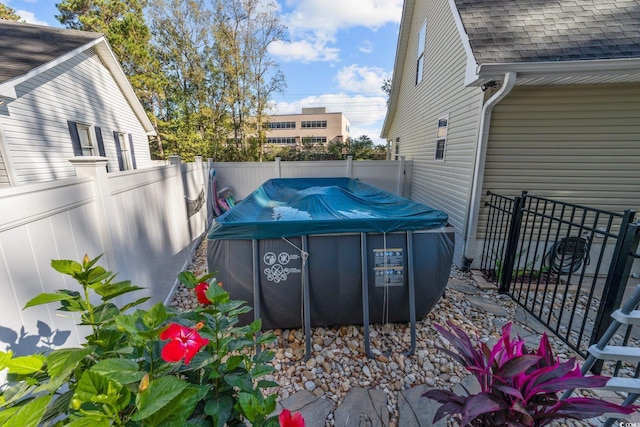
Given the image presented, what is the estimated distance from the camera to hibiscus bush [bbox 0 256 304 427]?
2.27 ft

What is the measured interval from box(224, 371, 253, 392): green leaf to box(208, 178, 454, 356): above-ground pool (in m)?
1.12

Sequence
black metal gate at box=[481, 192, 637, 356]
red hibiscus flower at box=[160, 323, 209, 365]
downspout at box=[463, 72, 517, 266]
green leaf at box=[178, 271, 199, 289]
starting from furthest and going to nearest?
→ downspout at box=[463, 72, 517, 266] → black metal gate at box=[481, 192, 637, 356] → green leaf at box=[178, 271, 199, 289] → red hibiscus flower at box=[160, 323, 209, 365]

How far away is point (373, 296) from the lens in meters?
2.40

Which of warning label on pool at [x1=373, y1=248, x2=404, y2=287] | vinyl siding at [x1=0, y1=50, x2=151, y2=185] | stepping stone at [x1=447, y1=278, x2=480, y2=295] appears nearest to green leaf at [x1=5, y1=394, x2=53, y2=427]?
Answer: warning label on pool at [x1=373, y1=248, x2=404, y2=287]

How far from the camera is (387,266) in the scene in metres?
2.29

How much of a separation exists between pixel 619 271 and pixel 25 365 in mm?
3309

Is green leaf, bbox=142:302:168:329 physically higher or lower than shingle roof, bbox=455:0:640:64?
lower

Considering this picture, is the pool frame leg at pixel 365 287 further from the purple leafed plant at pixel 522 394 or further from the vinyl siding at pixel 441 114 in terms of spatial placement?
the vinyl siding at pixel 441 114

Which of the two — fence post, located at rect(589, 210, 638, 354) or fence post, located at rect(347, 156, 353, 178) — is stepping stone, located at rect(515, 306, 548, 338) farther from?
fence post, located at rect(347, 156, 353, 178)

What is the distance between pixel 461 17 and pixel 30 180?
26.9 feet

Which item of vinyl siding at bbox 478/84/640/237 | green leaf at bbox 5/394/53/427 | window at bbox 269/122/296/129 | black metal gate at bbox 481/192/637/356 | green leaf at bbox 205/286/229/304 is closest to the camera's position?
green leaf at bbox 5/394/53/427

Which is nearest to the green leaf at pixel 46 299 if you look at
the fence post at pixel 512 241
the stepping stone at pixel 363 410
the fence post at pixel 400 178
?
the stepping stone at pixel 363 410

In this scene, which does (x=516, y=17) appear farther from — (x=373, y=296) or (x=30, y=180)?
(x=30, y=180)

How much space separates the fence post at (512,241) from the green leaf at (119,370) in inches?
146
